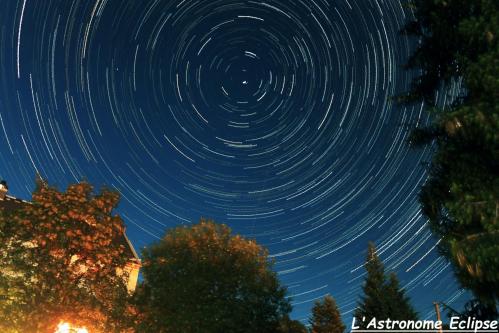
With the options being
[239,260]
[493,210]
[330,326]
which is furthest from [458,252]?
[330,326]

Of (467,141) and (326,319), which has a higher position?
(326,319)

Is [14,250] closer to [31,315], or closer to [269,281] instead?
[31,315]

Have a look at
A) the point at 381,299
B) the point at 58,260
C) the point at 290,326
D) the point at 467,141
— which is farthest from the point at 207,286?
the point at 467,141

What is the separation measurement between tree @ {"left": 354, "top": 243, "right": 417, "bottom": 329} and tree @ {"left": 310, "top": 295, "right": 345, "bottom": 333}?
5.06 meters

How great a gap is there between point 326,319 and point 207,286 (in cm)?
1483

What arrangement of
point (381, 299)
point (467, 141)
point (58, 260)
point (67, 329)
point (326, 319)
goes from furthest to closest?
point (326, 319), point (381, 299), point (58, 260), point (67, 329), point (467, 141)

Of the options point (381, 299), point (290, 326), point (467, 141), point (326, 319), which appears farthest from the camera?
point (326, 319)

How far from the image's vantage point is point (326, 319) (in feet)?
118

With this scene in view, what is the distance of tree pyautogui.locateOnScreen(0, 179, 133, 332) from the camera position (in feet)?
61.1

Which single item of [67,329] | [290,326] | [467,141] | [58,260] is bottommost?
[467,141]

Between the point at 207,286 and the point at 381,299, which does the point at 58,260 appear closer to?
the point at 207,286

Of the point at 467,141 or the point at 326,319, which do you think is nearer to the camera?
the point at 467,141

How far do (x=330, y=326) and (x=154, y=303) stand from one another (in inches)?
664

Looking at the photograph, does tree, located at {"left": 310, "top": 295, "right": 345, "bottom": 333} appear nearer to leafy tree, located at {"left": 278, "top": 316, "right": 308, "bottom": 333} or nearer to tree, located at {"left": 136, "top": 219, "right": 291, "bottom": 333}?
leafy tree, located at {"left": 278, "top": 316, "right": 308, "bottom": 333}
